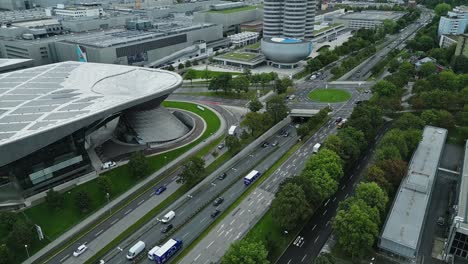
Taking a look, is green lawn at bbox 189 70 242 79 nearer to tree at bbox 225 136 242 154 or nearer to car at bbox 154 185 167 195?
tree at bbox 225 136 242 154

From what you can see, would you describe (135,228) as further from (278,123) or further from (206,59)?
(206,59)

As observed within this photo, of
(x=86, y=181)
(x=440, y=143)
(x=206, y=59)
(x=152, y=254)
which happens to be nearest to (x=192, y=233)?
(x=152, y=254)

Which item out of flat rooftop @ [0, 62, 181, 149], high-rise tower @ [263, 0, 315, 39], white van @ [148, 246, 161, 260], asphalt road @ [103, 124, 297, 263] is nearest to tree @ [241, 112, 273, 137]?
asphalt road @ [103, 124, 297, 263]

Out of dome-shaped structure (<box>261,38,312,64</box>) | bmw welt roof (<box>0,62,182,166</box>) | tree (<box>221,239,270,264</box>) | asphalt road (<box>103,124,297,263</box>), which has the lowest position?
asphalt road (<box>103,124,297,263</box>)

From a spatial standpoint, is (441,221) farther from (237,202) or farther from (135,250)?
(135,250)

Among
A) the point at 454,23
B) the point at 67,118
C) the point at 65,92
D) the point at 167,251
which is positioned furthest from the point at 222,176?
the point at 454,23
